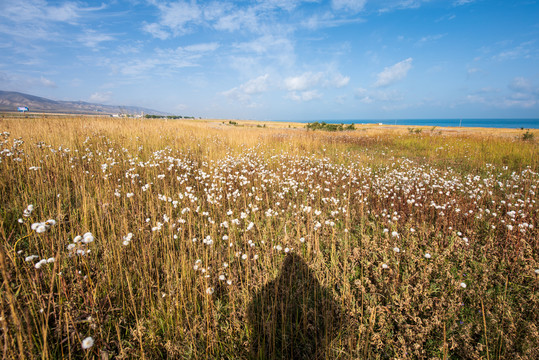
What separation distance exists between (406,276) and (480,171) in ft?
29.1

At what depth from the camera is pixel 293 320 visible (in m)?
2.32

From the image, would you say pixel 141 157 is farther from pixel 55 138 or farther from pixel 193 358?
pixel 193 358

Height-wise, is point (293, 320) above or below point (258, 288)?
below

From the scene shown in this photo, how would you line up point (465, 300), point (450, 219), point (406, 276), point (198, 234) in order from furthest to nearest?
point (450, 219)
point (198, 234)
point (406, 276)
point (465, 300)

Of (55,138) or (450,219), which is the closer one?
(450,219)

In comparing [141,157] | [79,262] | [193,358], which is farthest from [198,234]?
[141,157]

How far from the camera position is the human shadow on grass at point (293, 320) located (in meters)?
1.94

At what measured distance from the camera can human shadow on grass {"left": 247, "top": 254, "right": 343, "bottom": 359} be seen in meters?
1.94

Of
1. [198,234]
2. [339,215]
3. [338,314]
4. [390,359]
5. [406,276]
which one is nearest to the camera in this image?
[390,359]

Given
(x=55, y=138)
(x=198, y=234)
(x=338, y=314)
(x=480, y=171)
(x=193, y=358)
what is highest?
(x=55, y=138)

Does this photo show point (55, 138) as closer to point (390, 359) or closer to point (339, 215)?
point (339, 215)

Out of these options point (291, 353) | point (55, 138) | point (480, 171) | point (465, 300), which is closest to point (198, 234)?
point (291, 353)

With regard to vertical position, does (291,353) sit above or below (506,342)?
below

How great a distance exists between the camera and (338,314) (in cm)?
224
